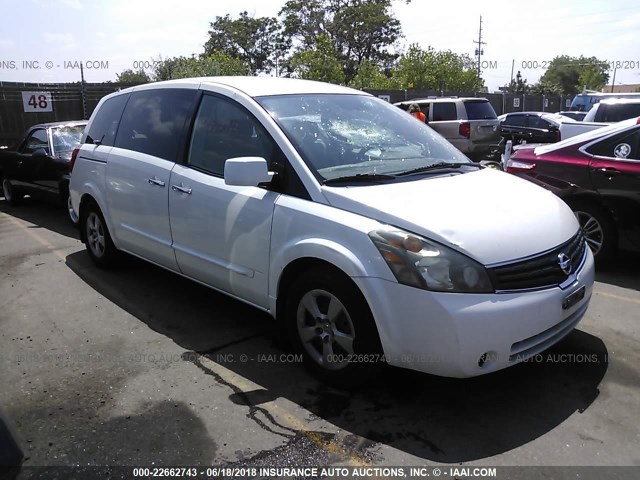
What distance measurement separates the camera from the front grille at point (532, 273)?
9.37 ft

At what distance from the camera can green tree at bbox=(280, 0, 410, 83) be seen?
172 ft

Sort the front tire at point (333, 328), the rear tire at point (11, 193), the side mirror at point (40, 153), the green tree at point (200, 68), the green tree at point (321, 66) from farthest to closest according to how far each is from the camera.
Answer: the green tree at point (321, 66), the green tree at point (200, 68), the rear tire at point (11, 193), the side mirror at point (40, 153), the front tire at point (333, 328)

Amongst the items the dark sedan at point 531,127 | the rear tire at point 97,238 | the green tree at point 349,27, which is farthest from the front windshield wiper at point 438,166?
the green tree at point 349,27

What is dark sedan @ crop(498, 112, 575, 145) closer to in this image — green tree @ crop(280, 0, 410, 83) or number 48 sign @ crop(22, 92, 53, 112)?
number 48 sign @ crop(22, 92, 53, 112)

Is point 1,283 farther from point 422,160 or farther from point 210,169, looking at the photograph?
point 422,160

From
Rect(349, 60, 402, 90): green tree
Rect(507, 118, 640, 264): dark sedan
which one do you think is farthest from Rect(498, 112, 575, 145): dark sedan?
Rect(349, 60, 402, 90): green tree

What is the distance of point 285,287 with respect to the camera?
11.5ft

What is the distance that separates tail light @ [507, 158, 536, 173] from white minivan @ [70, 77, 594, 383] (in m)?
2.11

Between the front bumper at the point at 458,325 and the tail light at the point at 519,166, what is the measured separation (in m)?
3.31

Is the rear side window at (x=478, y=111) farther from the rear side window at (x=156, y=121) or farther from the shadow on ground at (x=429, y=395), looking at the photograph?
the shadow on ground at (x=429, y=395)

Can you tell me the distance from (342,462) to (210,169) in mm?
2317

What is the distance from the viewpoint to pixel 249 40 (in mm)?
58750

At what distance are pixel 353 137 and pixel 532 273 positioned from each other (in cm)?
156

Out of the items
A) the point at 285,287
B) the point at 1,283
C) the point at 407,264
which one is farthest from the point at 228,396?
the point at 1,283
